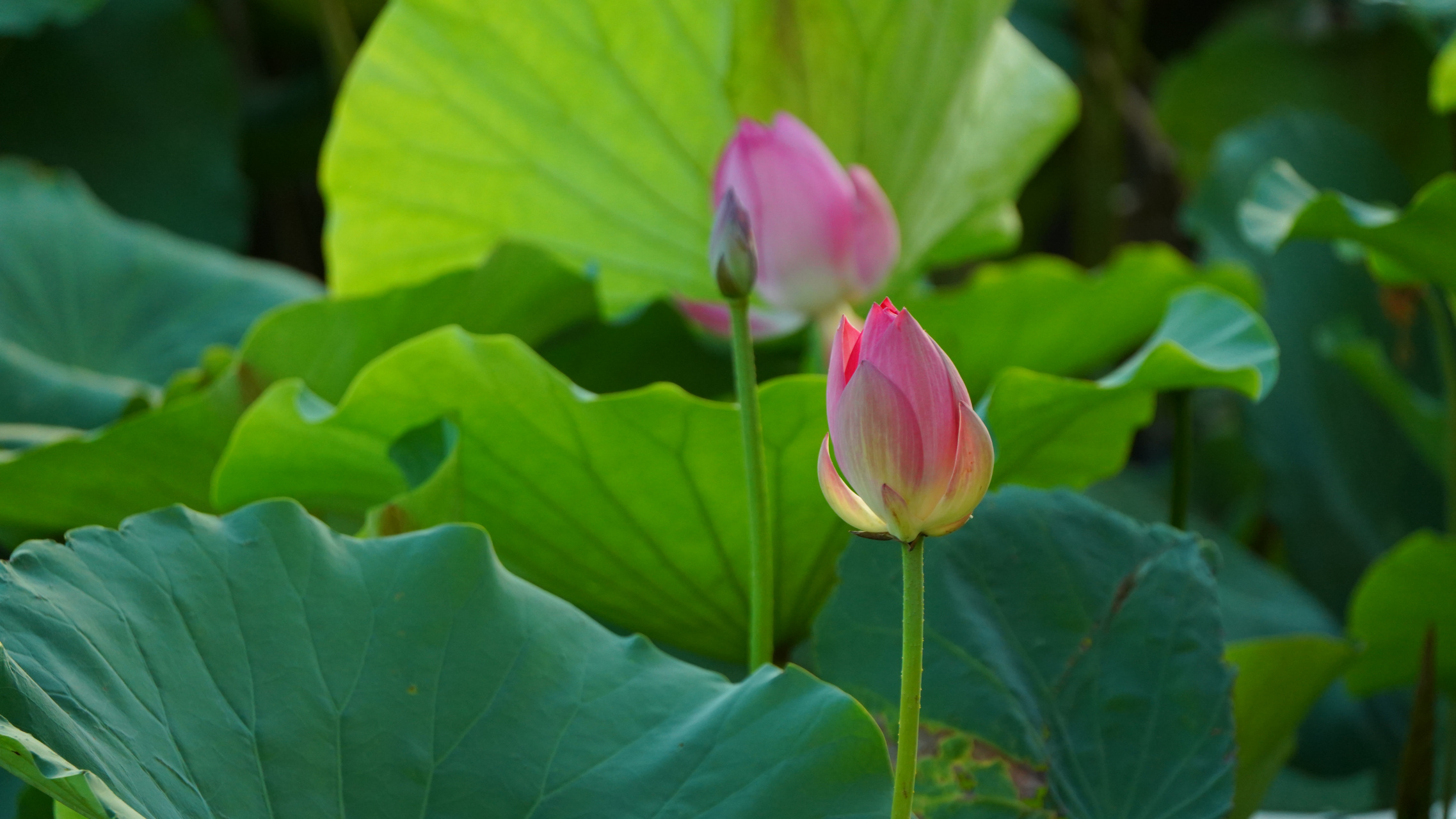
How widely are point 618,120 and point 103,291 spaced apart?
43 cm

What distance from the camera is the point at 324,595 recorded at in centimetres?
43

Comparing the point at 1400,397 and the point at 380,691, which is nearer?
the point at 380,691

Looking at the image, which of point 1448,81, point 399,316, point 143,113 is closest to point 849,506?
point 399,316

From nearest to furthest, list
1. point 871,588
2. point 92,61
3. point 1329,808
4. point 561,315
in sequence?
point 871,588, point 561,315, point 1329,808, point 92,61

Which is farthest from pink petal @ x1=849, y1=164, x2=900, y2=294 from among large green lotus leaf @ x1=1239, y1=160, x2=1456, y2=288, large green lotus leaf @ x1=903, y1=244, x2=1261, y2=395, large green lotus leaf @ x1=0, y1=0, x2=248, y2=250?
large green lotus leaf @ x1=0, y1=0, x2=248, y2=250

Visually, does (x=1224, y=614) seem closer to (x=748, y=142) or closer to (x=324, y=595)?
(x=748, y=142)

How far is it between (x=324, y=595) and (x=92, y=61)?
1290 millimetres

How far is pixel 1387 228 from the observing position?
2.10 ft

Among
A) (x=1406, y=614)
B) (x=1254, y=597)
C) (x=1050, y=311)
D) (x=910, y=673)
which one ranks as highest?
(x=910, y=673)

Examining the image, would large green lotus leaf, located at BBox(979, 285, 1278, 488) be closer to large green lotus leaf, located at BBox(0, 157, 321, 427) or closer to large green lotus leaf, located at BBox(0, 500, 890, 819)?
large green lotus leaf, located at BBox(0, 500, 890, 819)

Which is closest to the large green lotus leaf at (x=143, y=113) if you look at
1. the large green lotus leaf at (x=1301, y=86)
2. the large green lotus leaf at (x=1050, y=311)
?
the large green lotus leaf at (x=1050, y=311)

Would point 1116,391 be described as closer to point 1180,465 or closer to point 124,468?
point 1180,465

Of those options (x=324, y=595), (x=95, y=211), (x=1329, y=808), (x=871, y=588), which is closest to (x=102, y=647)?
(x=324, y=595)

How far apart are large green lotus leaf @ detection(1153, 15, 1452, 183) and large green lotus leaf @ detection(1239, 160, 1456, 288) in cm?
72
